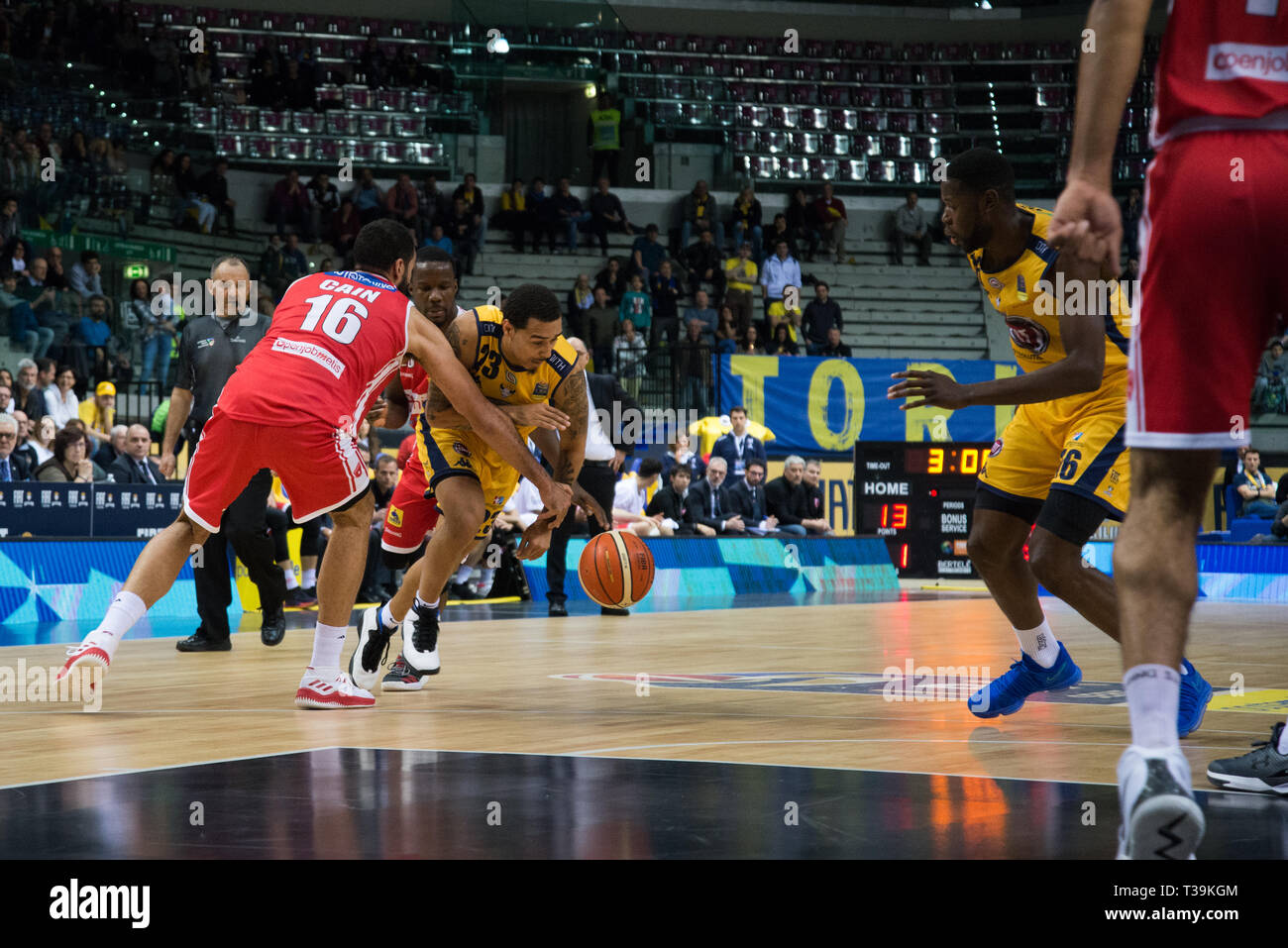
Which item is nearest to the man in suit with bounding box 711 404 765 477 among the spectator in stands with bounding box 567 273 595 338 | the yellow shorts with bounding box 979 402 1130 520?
the spectator in stands with bounding box 567 273 595 338

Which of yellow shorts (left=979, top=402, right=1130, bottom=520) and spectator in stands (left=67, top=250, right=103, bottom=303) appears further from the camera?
spectator in stands (left=67, top=250, right=103, bottom=303)

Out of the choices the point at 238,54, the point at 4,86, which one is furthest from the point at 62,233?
the point at 238,54

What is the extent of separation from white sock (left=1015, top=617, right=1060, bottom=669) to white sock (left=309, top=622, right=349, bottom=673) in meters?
2.46

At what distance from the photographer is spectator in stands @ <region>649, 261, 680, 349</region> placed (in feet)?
68.0

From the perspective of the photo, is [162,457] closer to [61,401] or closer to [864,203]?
[61,401]

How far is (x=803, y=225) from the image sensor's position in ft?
80.3

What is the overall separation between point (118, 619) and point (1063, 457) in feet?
11.0

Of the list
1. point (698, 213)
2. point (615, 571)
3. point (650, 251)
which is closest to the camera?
point (615, 571)

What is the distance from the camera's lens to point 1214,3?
2.40 metres

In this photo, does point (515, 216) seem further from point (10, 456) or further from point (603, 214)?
point (10, 456)

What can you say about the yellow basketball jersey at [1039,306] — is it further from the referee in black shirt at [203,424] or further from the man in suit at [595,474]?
the man in suit at [595,474]

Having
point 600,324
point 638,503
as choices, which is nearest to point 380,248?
point 638,503

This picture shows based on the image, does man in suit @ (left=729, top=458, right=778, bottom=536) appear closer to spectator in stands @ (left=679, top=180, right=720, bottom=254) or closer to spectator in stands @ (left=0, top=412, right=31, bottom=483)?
spectator in stands @ (left=0, top=412, right=31, bottom=483)
